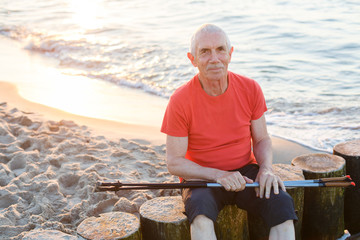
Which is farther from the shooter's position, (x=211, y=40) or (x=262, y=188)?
(x=211, y=40)

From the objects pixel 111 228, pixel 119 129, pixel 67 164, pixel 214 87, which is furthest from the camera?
pixel 119 129

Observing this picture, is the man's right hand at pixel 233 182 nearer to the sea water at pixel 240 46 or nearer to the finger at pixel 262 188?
the finger at pixel 262 188

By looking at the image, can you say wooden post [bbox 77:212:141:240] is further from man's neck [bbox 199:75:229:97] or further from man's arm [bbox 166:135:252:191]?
man's neck [bbox 199:75:229:97]

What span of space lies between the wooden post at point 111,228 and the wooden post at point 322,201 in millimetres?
1397

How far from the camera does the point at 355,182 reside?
12.3ft

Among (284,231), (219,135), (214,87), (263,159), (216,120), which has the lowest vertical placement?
(284,231)

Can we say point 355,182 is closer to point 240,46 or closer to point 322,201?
point 322,201

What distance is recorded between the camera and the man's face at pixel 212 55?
309cm

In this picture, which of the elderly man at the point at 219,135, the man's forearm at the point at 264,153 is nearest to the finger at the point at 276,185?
the elderly man at the point at 219,135

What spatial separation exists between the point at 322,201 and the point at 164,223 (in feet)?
4.30

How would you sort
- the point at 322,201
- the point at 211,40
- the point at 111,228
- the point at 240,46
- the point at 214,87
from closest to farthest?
the point at 111,228 < the point at 211,40 < the point at 214,87 < the point at 322,201 < the point at 240,46

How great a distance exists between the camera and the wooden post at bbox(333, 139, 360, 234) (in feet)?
12.1

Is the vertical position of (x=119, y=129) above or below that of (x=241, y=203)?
below

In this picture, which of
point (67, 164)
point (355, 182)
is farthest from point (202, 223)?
point (67, 164)
